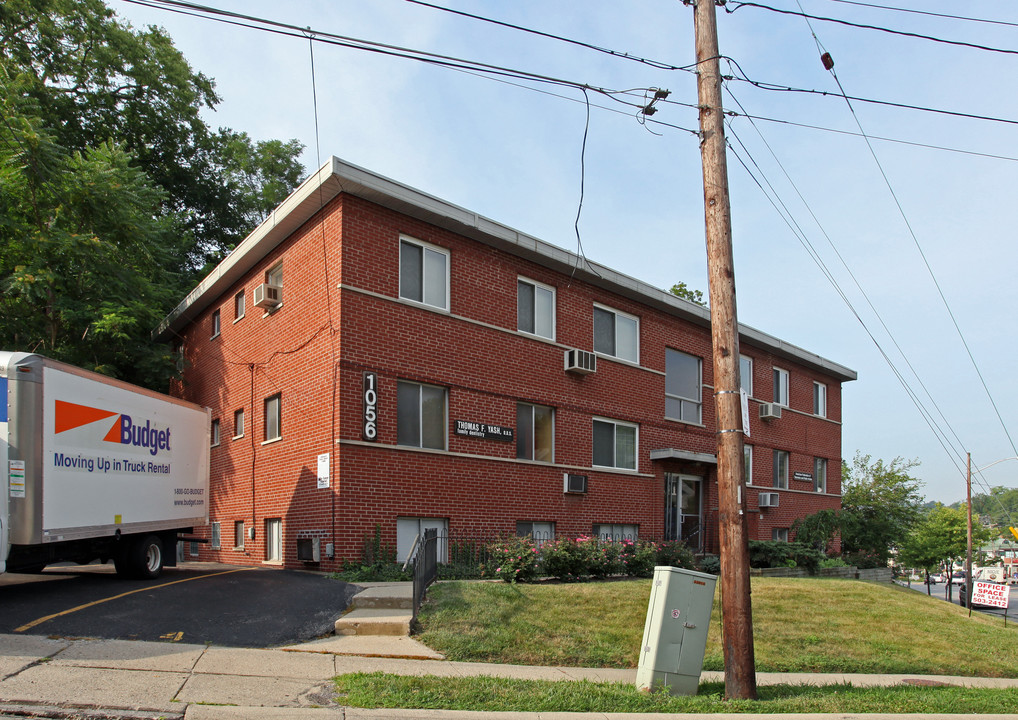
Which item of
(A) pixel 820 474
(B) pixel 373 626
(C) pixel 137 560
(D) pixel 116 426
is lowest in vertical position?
(B) pixel 373 626

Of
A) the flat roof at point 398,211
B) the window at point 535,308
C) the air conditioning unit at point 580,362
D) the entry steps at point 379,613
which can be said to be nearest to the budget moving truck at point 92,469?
the entry steps at point 379,613

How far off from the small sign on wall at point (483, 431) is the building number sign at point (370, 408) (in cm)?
199

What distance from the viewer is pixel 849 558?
2889 cm

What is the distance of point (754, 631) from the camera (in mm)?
12469

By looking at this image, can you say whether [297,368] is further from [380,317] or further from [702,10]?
[702,10]

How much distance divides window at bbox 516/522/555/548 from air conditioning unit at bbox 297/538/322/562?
4.49 metres

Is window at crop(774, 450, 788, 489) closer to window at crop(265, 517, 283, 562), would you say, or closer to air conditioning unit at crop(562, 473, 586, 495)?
air conditioning unit at crop(562, 473, 586, 495)

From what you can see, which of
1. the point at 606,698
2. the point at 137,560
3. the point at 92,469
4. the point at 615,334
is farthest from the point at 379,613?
the point at 615,334

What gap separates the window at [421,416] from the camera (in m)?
15.8

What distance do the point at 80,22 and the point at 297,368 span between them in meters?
20.8

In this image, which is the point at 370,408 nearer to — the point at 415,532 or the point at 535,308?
the point at 415,532

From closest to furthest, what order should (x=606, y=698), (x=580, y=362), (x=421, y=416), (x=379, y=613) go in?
1. (x=606, y=698)
2. (x=379, y=613)
3. (x=421, y=416)
4. (x=580, y=362)

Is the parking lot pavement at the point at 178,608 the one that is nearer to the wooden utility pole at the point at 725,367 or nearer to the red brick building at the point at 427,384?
the red brick building at the point at 427,384

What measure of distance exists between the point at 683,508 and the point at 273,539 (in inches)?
434
